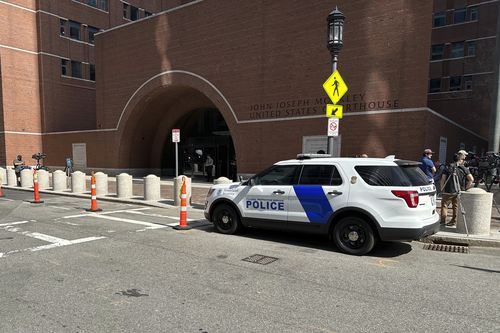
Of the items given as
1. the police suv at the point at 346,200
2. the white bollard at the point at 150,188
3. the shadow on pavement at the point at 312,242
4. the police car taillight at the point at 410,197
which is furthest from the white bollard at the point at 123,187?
the police car taillight at the point at 410,197

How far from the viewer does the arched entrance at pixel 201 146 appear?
82.0ft

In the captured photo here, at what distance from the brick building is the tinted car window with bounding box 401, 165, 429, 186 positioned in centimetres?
868

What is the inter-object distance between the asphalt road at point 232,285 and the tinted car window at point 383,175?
4.29ft

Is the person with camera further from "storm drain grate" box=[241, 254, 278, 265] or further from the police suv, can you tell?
"storm drain grate" box=[241, 254, 278, 265]

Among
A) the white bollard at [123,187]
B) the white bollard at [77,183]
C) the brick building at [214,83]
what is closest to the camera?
the white bollard at [123,187]

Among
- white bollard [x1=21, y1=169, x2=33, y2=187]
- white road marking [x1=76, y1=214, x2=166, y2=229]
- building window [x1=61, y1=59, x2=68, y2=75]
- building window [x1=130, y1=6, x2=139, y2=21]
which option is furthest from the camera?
building window [x1=130, y1=6, x2=139, y2=21]

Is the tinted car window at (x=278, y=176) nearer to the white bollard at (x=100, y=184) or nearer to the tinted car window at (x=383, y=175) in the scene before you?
the tinted car window at (x=383, y=175)

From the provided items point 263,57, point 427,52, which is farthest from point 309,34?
point 427,52

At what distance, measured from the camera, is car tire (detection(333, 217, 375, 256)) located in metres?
6.30

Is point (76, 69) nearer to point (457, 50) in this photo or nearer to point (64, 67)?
point (64, 67)

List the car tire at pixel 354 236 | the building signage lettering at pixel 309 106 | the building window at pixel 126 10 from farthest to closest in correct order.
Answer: the building window at pixel 126 10
the building signage lettering at pixel 309 106
the car tire at pixel 354 236

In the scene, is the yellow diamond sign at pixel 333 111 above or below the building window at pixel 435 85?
below

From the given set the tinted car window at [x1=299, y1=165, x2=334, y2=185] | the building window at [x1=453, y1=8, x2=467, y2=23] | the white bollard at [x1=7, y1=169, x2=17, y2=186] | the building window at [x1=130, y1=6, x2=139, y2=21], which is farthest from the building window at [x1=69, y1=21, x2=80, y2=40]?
the building window at [x1=453, y1=8, x2=467, y2=23]

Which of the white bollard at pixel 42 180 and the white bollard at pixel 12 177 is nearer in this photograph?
the white bollard at pixel 42 180
